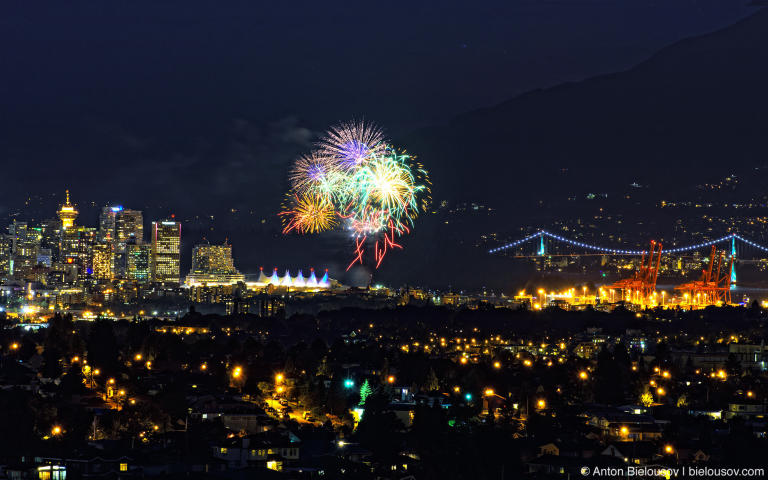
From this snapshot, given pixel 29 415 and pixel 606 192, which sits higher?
pixel 606 192

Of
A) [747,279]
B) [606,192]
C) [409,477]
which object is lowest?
[409,477]

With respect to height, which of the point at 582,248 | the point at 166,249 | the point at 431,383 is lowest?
the point at 431,383

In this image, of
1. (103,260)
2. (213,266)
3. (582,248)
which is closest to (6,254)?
(103,260)

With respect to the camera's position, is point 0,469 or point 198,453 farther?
point 198,453

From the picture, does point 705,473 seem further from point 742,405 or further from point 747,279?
point 747,279

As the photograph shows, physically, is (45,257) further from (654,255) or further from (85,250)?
(654,255)

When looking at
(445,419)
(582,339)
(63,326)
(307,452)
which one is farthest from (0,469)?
(582,339)

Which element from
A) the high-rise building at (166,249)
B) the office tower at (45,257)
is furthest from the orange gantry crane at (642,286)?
the office tower at (45,257)
